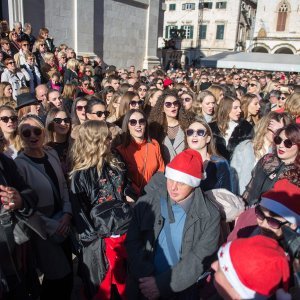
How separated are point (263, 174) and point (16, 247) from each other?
2.38 meters

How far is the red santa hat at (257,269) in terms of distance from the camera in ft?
4.80

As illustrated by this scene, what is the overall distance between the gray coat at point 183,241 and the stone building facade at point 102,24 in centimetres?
1182

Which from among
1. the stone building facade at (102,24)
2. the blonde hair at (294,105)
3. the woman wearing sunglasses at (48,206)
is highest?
the stone building facade at (102,24)

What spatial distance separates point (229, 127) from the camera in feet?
15.8

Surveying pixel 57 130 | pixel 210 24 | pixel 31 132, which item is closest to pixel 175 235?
pixel 31 132

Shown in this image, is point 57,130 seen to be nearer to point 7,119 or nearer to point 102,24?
point 7,119

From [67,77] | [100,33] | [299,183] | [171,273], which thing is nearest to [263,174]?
[299,183]

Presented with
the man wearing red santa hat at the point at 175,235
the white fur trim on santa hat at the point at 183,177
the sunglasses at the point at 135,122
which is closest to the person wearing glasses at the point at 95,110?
the sunglasses at the point at 135,122

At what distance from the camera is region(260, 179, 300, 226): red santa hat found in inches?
79.7

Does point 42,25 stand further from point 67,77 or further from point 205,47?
point 205,47

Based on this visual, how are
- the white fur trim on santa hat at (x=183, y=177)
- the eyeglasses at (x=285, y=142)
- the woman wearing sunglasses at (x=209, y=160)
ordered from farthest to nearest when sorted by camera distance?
the woman wearing sunglasses at (x=209, y=160)
the eyeglasses at (x=285, y=142)
the white fur trim on santa hat at (x=183, y=177)

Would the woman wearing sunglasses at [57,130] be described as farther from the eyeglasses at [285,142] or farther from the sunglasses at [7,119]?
the eyeglasses at [285,142]

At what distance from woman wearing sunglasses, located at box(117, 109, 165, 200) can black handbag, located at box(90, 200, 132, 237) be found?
2.76ft

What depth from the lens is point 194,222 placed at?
2344 millimetres
